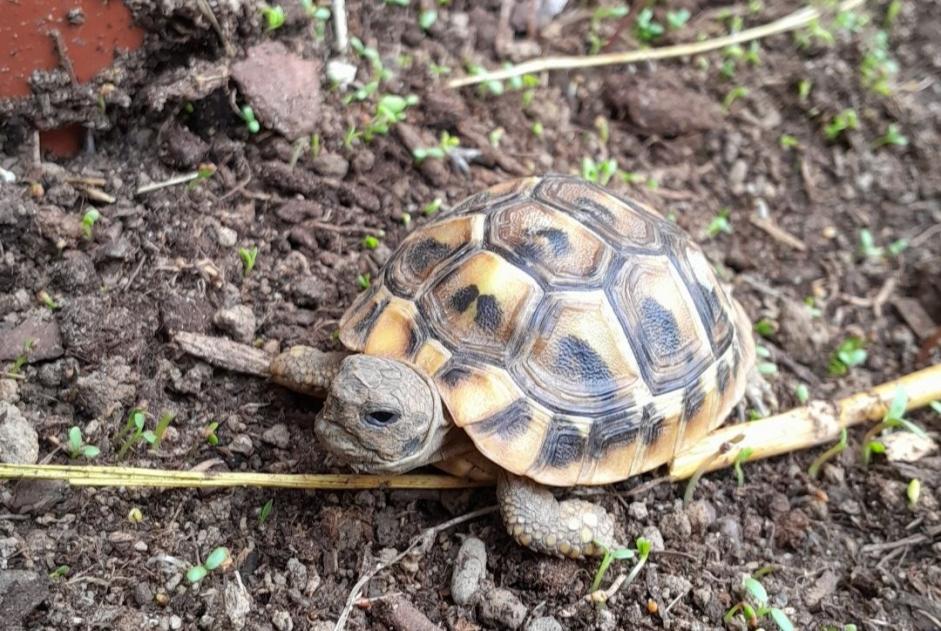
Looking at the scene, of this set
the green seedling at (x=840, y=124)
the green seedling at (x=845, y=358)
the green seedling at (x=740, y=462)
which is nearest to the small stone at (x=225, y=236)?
the green seedling at (x=740, y=462)

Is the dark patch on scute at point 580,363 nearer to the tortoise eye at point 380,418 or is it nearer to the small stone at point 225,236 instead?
the tortoise eye at point 380,418

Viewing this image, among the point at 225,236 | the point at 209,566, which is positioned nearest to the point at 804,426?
the point at 209,566

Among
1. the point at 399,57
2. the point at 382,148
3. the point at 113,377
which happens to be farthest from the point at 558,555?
the point at 399,57

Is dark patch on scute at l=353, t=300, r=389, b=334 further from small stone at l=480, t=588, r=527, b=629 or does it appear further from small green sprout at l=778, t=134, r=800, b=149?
small green sprout at l=778, t=134, r=800, b=149

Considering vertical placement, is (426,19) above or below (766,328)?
above

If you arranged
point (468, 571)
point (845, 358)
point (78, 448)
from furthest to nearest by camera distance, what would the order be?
point (845, 358) < point (468, 571) < point (78, 448)

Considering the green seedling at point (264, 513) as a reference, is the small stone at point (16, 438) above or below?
above

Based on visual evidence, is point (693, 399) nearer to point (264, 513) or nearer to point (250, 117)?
point (264, 513)
